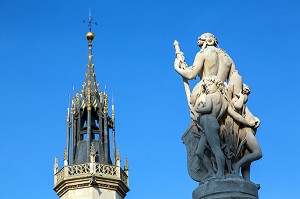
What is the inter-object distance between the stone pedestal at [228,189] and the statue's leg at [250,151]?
33 centimetres

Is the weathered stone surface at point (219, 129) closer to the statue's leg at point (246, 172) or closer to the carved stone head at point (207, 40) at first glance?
the statue's leg at point (246, 172)

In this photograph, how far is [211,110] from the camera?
8391 mm

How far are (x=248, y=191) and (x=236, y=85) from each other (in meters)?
1.64

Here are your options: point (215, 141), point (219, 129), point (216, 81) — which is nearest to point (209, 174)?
point (215, 141)

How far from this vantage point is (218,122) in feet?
27.8

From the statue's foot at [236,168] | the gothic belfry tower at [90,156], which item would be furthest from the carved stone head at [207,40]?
the gothic belfry tower at [90,156]

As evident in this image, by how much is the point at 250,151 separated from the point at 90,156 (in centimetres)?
3172

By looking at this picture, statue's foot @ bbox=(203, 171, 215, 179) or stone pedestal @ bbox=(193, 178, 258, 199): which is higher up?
statue's foot @ bbox=(203, 171, 215, 179)

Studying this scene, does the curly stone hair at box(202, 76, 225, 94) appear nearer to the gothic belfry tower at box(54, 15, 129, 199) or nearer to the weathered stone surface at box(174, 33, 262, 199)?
the weathered stone surface at box(174, 33, 262, 199)

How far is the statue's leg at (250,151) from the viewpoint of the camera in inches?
332

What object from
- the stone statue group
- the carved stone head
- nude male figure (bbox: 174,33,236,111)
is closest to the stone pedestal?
the stone statue group

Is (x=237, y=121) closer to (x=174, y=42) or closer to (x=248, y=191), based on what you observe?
(x=248, y=191)

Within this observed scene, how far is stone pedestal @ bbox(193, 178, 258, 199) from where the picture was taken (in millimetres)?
7969

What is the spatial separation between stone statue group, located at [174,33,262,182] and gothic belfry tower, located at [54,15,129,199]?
29501mm
